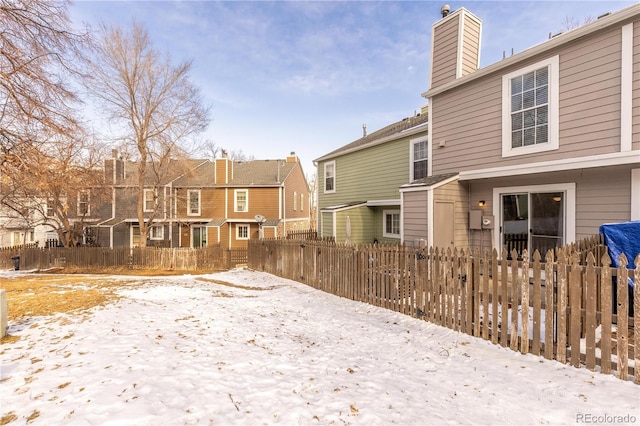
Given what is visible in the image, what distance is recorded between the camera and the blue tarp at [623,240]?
5176 mm

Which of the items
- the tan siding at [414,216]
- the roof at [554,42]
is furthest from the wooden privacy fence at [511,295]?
the roof at [554,42]

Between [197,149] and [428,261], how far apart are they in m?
18.2

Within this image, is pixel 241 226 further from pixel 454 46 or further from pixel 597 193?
pixel 597 193

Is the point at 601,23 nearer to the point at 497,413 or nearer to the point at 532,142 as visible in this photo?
the point at 532,142

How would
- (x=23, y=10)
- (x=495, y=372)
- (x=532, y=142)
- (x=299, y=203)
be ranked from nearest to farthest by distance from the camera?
1. (x=495, y=372)
2. (x=23, y=10)
3. (x=532, y=142)
4. (x=299, y=203)

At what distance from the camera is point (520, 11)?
34.9 ft

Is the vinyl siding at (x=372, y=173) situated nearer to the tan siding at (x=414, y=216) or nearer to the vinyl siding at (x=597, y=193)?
the tan siding at (x=414, y=216)

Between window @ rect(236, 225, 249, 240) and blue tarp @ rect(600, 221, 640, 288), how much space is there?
22839mm

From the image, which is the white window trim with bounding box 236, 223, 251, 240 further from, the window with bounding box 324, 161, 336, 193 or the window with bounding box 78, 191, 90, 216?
the window with bounding box 78, 191, 90, 216

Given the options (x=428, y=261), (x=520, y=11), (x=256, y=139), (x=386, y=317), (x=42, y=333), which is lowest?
(x=386, y=317)

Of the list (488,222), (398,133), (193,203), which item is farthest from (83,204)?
(488,222)

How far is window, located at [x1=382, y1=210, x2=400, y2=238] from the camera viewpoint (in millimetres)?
13708

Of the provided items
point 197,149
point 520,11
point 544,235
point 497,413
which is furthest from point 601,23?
point 197,149

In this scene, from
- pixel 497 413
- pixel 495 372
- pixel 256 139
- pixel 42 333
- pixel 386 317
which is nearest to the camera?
pixel 497 413
